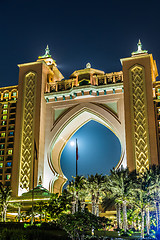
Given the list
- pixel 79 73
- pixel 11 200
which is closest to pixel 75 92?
pixel 79 73

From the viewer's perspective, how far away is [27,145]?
178 ft

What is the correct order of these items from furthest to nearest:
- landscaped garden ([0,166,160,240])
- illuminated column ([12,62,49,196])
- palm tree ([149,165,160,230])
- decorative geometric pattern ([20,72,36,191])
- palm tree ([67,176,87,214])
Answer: decorative geometric pattern ([20,72,36,191]) < illuminated column ([12,62,49,196]) < palm tree ([67,176,87,214]) < palm tree ([149,165,160,230]) < landscaped garden ([0,166,160,240])

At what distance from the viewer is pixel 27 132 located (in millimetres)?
55188

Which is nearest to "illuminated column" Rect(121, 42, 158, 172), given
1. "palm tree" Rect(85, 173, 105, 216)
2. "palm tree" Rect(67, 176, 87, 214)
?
"palm tree" Rect(85, 173, 105, 216)

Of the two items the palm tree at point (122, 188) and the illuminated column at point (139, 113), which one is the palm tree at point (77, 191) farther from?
the illuminated column at point (139, 113)

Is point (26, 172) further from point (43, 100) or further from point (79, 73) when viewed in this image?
point (79, 73)

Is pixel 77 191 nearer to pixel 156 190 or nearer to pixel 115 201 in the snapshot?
pixel 115 201

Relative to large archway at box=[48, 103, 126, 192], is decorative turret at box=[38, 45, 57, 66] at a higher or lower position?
higher

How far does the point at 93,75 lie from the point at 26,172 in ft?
68.8

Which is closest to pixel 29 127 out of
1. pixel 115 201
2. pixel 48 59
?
pixel 48 59

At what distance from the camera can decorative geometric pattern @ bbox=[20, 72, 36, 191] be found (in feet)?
171

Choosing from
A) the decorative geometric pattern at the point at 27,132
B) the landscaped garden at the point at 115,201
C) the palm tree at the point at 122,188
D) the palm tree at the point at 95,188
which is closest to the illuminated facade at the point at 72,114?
the decorative geometric pattern at the point at 27,132

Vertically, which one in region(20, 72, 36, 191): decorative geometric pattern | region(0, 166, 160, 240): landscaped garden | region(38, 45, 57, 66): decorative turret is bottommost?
region(0, 166, 160, 240): landscaped garden

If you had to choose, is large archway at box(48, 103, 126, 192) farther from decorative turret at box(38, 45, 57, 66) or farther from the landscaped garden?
decorative turret at box(38, 45, 57, 66)
